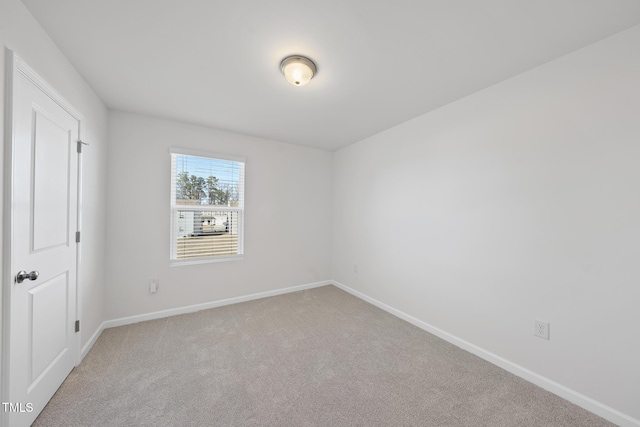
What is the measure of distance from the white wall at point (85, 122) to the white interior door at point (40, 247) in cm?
15

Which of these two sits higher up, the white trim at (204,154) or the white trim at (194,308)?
the white trim at (204,154)

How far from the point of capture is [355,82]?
7.14 ft

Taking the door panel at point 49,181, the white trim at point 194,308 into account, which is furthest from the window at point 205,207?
the door panel at point 49,181

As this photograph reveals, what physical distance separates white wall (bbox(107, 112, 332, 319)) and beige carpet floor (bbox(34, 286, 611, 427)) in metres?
0.54

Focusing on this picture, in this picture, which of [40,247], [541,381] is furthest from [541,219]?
[40,247]

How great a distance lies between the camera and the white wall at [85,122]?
1.32 meters

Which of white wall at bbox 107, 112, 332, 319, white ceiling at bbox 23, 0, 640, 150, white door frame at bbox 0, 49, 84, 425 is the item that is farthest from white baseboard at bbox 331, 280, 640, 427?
white door frame at bbox 0, 49, 84, 425

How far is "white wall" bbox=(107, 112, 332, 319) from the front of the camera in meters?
2.80

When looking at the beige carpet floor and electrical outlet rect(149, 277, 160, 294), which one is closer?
the beige carpet floor

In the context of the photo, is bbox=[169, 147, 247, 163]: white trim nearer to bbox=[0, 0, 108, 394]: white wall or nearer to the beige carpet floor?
bbox=[0, 0, 108, 394]: white wall

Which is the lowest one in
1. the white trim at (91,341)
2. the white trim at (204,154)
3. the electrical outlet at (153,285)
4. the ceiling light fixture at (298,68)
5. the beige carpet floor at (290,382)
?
the beige carpet floor at (290,382)

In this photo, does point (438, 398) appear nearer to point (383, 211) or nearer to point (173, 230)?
point (383, 211)

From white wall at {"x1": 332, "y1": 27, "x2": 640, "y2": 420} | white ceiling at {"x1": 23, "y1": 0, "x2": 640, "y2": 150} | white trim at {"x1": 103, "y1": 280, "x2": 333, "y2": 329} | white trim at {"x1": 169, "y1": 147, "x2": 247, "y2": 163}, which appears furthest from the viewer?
white trim at {"x1": 169, "y1": 147, "x2": 247, "y2": 163}

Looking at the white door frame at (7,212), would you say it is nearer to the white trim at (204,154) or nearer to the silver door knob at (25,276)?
the silver door knob at (25,276)
